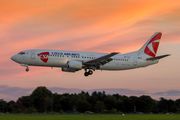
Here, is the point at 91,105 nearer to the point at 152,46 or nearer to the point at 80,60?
the point at 152,46

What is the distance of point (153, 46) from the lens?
6203cm

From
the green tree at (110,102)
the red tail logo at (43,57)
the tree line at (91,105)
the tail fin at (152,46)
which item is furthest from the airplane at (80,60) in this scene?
the green tree at (110,102)

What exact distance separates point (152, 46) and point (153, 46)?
0.85 ft

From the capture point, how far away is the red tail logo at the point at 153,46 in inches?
2398

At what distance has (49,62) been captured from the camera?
5062 centimetres

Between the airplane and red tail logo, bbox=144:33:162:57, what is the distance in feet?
8.29

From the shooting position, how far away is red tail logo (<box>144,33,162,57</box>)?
60906 millimetres

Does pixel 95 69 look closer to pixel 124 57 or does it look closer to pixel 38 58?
pixel 124 57

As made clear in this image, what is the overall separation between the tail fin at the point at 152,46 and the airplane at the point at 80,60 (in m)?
2.25

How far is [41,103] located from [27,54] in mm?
41141

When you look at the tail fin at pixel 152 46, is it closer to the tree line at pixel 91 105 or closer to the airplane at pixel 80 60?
the airplane at pixel 80 60

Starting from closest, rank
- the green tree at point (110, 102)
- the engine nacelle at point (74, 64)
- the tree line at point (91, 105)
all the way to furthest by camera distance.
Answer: the engine nacelle at point (74, 64) < the tree line at point (91, 105) < the green tree at point (110, 102)

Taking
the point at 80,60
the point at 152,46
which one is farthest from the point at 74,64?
the point at 152,46

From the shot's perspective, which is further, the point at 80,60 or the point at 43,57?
the point at 80,60
